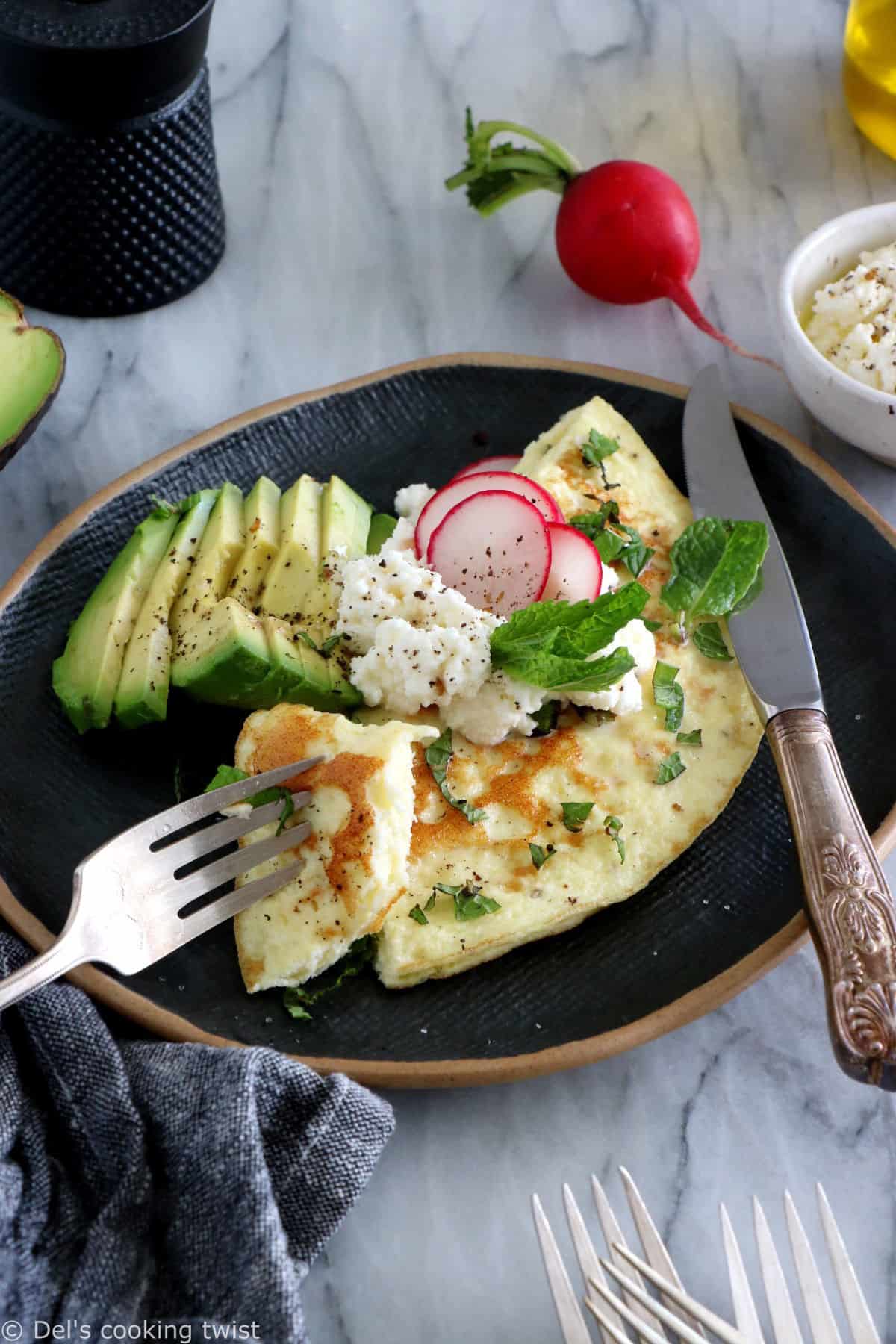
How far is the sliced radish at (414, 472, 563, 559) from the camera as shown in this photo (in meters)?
3.01

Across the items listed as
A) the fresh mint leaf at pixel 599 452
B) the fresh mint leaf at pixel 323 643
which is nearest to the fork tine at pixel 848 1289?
the fresh mint leaf at pixel 323 643

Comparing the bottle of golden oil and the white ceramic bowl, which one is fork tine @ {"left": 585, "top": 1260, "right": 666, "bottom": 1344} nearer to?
the white ceramic bowl

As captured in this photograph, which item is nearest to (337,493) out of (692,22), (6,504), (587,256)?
(6,504)

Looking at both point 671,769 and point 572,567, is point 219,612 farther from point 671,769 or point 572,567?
point 671,769

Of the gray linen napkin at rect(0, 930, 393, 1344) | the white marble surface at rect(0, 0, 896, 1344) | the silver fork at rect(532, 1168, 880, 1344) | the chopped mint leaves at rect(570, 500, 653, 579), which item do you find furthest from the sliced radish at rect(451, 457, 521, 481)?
the silver fork at rect(532, 1168, 880, 1344)

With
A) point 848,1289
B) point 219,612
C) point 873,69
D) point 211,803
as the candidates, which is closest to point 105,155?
point 219,612

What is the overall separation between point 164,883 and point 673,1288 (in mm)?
1086

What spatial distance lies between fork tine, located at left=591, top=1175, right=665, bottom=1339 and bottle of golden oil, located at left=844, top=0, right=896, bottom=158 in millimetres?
3369

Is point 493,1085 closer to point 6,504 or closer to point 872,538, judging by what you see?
point 872,538

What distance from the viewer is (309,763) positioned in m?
2.61

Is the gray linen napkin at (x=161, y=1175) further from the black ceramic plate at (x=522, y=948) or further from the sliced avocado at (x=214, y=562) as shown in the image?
the sliced avocado at (x=214, y=562)

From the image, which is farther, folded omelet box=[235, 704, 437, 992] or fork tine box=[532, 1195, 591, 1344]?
folded omelet box=[235, 704, 437, 992]

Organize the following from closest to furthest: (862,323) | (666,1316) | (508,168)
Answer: (666,1316) < (862,323) < (508,168)

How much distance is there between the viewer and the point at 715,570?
298 cm
